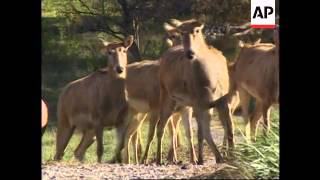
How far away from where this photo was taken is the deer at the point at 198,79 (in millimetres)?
6562

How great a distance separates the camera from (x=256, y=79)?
684cm

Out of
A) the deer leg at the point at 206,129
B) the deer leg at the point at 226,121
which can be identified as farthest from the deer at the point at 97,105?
the deer leg at the point at 226,121

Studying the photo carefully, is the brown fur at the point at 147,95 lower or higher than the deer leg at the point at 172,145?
higher

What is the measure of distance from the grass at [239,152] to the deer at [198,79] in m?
0.12

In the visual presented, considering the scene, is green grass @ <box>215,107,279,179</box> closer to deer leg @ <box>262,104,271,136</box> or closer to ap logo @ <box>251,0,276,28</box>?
deer leg @ <box>262,104,271,136</box>

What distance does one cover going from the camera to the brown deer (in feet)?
21.9

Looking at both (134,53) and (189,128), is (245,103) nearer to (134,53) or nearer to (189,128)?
(189,128)

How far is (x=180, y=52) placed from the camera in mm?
6566

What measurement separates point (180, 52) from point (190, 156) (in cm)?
102

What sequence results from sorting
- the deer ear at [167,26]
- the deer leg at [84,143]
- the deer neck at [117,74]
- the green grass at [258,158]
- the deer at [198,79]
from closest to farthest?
the green grass at [258,158], the deer at [198,79], the deer ear at [167,26], the deer neck at [117,74], the deer leg at [84,143]

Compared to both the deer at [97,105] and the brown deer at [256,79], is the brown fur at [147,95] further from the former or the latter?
the brown deer at [256,79]
